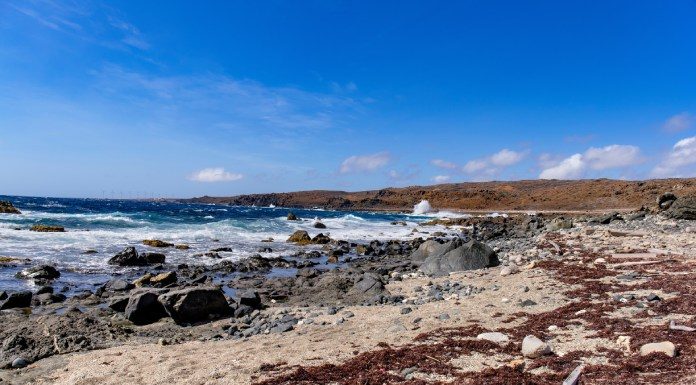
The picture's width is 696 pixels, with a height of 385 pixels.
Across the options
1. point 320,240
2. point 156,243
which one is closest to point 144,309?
point 156,243

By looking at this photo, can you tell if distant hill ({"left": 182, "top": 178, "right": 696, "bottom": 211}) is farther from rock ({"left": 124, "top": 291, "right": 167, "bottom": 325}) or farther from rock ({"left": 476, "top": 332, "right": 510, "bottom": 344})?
rock ({"left": 124, "top": 291, "right": 167, "bottom": 325})

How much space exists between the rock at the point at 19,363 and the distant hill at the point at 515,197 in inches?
2828

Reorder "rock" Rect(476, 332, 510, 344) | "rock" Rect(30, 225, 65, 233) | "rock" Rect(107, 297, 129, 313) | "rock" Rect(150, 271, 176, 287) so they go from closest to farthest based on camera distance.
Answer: "rock" Rect(476, 332, 510, 344) → "rock" Rect(107, 297, 129, 313) → "rock" Rect(150, 271, 176, 287) → "rock" Rect(30, 225, 65, 233)

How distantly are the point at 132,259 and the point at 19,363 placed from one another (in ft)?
42.9

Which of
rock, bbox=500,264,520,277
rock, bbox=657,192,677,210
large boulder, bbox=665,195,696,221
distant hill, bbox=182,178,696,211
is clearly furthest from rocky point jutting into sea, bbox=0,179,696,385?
distant hill, bbox=182,178,696,211

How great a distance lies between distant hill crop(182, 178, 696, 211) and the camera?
8469 centimetres

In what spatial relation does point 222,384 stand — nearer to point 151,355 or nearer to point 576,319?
point 151,355

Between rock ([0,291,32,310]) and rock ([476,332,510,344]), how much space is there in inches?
478

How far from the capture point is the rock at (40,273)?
631 inches

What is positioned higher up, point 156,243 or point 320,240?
point 156,243

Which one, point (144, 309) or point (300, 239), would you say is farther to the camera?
point (300, 239)

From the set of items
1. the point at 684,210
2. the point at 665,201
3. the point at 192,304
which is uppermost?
the point at 665,201

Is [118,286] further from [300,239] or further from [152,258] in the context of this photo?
[300,239]

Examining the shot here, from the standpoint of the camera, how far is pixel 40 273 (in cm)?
1611
